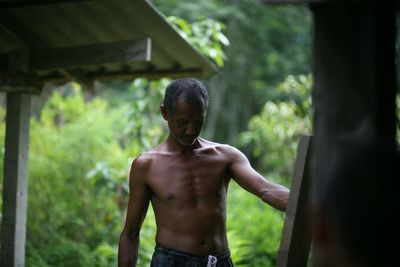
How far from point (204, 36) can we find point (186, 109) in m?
4.77

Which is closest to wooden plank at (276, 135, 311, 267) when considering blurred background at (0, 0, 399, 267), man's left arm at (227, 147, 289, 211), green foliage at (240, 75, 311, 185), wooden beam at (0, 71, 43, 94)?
man's left arm at (227, 147, 289, 211)

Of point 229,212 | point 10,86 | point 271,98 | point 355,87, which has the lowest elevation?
point 229,212

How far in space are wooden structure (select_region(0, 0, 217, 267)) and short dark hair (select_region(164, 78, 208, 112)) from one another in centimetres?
146

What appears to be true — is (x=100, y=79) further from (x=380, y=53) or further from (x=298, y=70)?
(x=298, y=70)

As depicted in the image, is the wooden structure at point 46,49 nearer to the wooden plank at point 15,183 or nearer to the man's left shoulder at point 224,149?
the wooden plank at point 15,183

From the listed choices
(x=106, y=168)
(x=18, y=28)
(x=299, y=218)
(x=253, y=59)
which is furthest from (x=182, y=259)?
(x=253, y=59)

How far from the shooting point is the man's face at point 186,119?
12.1ft

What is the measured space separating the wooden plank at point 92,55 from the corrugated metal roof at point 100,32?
0.02 metres

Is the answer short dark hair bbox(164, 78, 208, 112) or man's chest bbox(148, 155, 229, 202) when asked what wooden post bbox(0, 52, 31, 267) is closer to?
man's chest bbox(148, 155, 229, 202)

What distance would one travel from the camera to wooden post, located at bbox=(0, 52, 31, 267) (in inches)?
221

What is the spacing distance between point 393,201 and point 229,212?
8.85m

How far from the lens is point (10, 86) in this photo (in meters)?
5.55

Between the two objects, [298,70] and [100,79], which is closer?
[100,79]

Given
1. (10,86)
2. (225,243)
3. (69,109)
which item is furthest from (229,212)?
(225,243)
